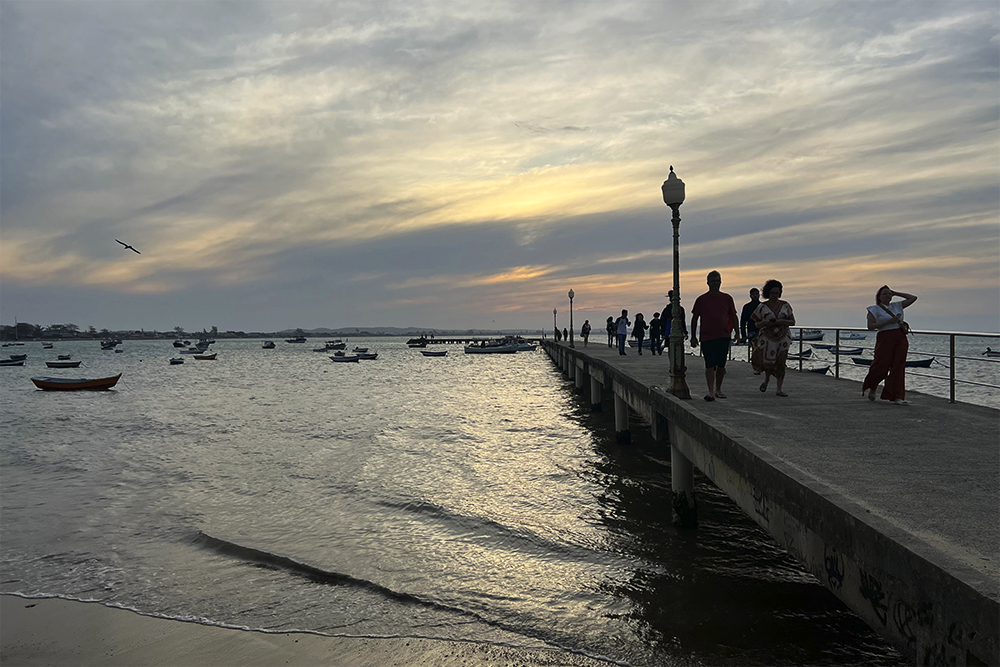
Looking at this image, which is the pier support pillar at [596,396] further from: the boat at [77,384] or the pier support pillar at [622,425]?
the boat at [77,384]

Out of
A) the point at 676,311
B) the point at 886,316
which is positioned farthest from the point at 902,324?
the point at 676,311

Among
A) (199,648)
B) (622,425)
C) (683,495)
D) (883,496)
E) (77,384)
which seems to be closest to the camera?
(883,496)

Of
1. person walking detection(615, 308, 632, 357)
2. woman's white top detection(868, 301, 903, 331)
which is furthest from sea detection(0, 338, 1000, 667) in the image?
person walking detection(615, 308, 632, 357)

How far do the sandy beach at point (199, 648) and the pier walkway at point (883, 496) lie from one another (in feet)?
7.75

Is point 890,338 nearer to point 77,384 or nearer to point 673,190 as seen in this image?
point 673,190

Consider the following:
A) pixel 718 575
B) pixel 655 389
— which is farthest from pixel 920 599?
pixel 655 389

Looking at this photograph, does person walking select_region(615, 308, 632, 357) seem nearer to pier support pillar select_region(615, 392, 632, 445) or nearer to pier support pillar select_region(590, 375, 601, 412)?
pier support pillar select_region(590, 375, 601, 412)

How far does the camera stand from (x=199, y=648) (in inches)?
241

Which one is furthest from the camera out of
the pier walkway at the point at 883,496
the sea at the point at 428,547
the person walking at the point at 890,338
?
the person walking at the point at 890,338

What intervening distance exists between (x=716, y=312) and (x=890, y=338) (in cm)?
245

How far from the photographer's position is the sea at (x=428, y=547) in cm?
624

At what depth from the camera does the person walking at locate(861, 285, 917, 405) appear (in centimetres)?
908

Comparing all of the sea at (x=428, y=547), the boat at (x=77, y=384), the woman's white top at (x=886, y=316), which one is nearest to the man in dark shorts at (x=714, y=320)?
the woman's white top at (x=886, y=316)

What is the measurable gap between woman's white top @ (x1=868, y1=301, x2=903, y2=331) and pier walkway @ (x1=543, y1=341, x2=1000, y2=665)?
1.18 meters
